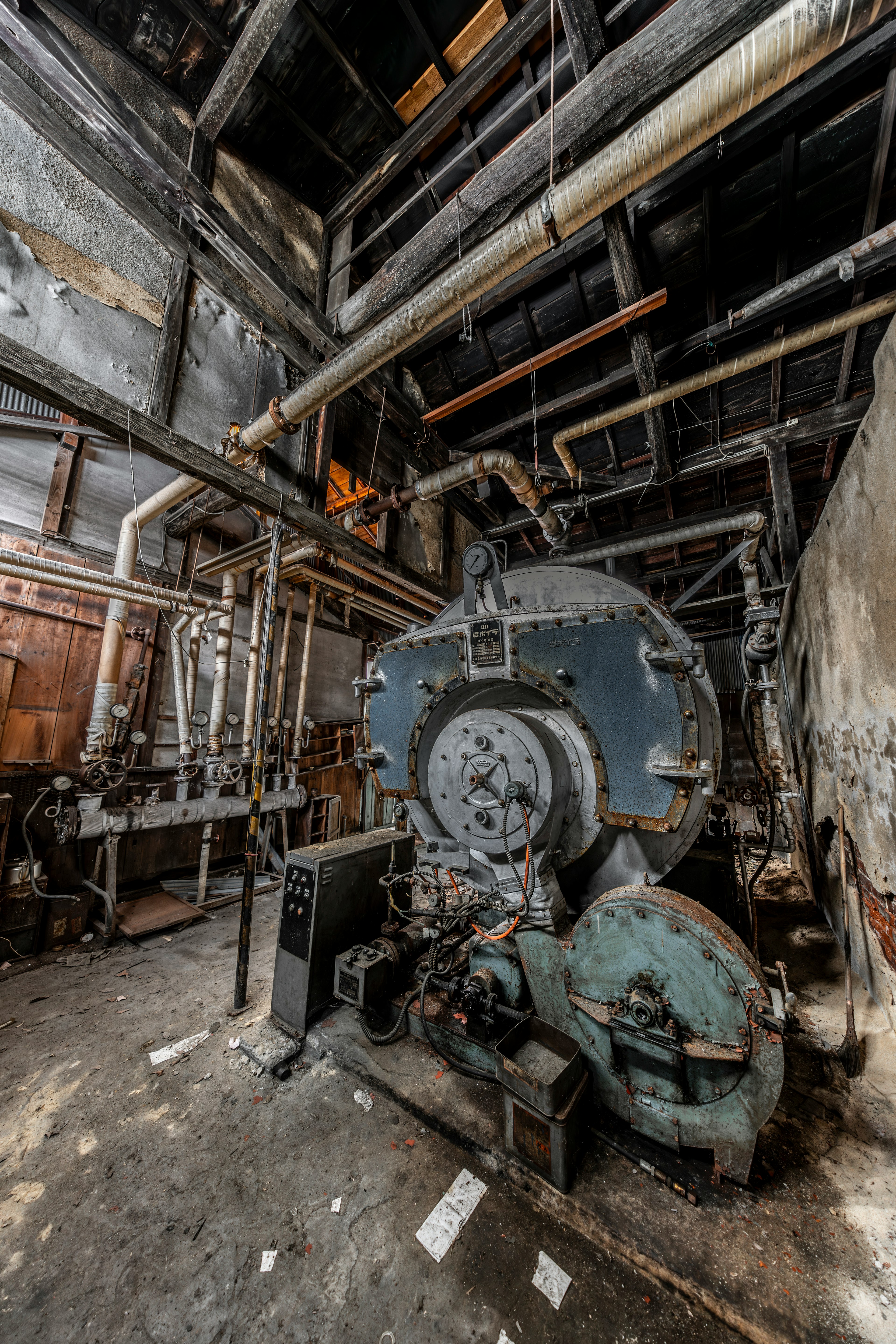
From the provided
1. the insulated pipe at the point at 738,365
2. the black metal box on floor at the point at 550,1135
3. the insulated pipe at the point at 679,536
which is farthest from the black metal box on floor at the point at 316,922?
the insulated pipe at the point at 738,365

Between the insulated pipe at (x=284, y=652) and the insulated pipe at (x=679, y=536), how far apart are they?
408 cm

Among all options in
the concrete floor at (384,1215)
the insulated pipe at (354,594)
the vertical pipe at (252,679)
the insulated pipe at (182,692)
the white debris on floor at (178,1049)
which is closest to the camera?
the concrete floor at (384,1215)

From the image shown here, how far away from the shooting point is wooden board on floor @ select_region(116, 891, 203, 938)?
4.23 m

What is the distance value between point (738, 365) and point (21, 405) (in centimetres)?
702

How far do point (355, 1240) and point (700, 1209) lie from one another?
1313 mm

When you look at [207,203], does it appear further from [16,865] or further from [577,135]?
[16,865]

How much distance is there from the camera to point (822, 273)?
3.26 meters

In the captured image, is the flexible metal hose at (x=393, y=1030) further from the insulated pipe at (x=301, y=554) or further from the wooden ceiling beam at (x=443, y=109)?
the wooden ceiling beam at (x=443, y=109)

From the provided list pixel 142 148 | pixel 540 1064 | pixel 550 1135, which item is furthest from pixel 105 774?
pixel 142 148

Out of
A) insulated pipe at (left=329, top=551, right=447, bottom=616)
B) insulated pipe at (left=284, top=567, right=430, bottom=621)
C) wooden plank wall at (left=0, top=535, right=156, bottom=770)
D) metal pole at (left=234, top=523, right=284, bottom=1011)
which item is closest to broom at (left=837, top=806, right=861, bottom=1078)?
metal pole at (left=234, top=523, right=284, bottom=1011)

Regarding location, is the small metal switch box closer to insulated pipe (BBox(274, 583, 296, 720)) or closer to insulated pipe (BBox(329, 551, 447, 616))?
insulated pipe (BBox(329, 551, 447, 616))

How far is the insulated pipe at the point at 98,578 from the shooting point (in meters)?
3.45

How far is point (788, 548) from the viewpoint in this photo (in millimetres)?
4496

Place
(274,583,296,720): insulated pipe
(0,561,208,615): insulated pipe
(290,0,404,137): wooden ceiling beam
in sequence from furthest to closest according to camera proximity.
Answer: (274,583,296,720): insulated pipe, (0,561,208,615): insulated pipe, (290,0,404,137): wooden ceiling beam
